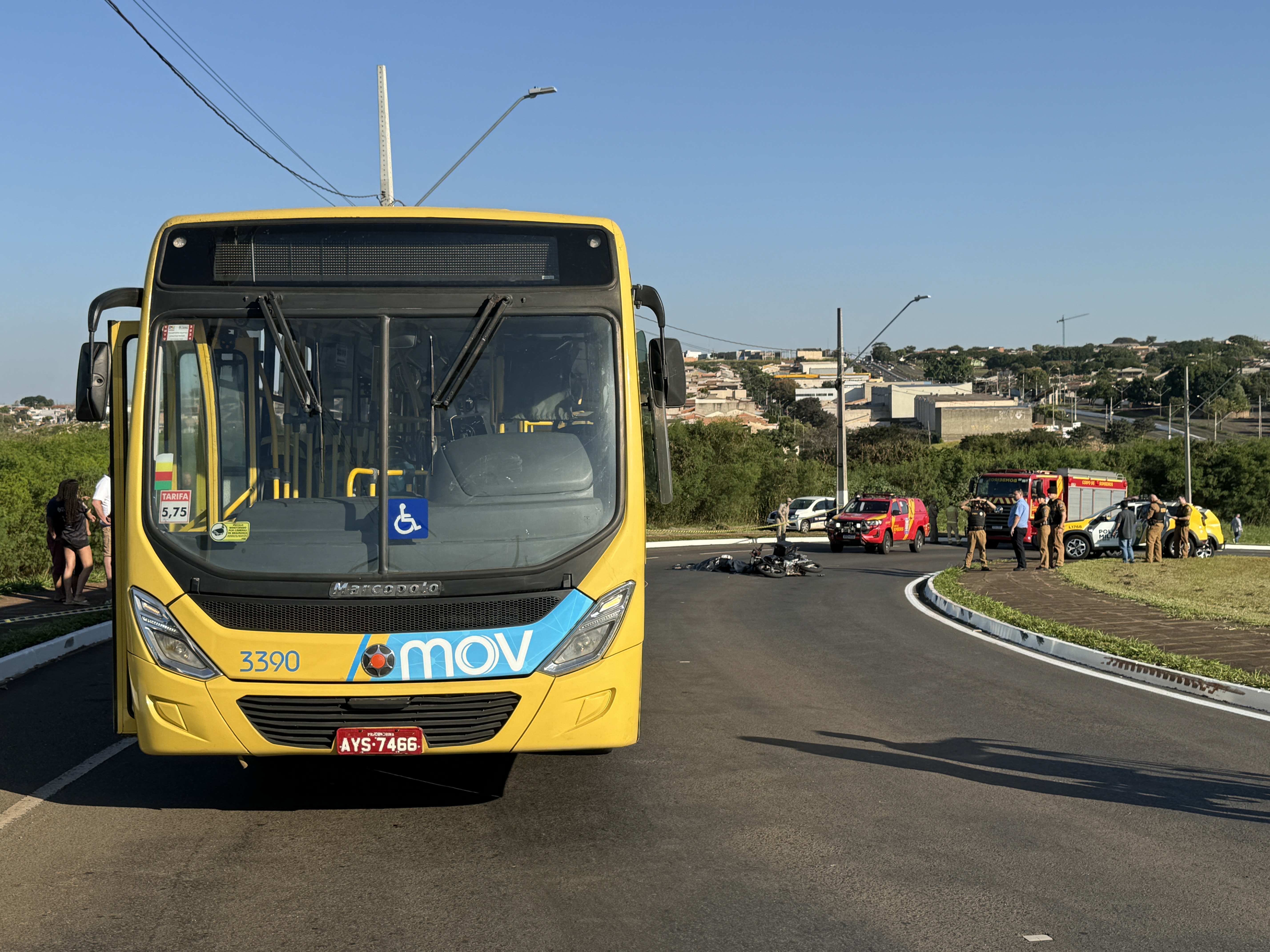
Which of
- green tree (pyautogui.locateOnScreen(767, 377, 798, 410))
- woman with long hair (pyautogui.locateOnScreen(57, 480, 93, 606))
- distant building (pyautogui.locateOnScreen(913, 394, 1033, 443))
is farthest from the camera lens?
green tree (pyautogui.locateOnScreen(767, 377, 798, 410))

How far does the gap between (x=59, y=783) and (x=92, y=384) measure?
97.9 inches

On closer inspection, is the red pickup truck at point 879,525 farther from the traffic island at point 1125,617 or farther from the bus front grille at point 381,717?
the bus front grille at point 381,717

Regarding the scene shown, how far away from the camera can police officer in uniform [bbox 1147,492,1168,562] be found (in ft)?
98.8

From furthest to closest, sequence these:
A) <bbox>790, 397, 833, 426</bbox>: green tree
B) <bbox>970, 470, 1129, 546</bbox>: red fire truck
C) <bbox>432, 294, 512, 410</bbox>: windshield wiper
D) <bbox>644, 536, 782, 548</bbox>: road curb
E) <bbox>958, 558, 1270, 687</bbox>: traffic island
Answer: <bbox>790, 397, 833, 426</bbox>: green tree, <bbox>644, 536, 782, 548</bbox>: road curb, <bbox>970, 470, 1129, 546</bbox>: red fire truck, <bbox>958, 558, 1270, 687</bbox>: traffic island, <bbox>432, 294, 512, 410</bbox>: windshield wiper

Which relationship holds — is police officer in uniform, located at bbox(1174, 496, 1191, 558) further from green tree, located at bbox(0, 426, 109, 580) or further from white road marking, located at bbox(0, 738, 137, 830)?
white road marking, located at bbox(0, 738, 137, 830)

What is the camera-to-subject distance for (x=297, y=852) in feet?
18.6

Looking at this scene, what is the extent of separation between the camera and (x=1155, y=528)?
31.1 m

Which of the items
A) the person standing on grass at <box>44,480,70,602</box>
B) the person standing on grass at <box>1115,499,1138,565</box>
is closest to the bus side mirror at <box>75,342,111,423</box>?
the person standing on grass at <box>44,480,70,602</box>

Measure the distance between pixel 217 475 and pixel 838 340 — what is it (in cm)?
3904

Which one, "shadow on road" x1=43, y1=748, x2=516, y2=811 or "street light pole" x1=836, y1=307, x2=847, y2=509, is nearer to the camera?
"shadow on road" x1=43, y1=748, x2=516, y2=811

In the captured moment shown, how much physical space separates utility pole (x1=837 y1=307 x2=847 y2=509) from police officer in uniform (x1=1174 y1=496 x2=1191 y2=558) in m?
11.8

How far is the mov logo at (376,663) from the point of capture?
5.69 m

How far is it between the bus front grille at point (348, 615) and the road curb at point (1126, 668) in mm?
7025

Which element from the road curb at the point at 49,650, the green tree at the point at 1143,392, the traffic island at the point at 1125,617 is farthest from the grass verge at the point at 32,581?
the green tree at the point at 1143,392
